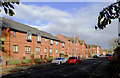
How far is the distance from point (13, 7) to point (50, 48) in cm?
4010

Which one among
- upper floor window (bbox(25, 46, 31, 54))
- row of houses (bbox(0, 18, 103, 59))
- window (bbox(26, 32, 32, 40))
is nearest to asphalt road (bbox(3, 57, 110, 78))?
row of houses (bbox(0, 18, 103, 59))

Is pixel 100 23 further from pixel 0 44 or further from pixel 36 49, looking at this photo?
pixel 36 49

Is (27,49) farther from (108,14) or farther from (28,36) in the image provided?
(108,14)

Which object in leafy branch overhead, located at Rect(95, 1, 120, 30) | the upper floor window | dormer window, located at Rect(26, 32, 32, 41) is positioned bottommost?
the upper floor window

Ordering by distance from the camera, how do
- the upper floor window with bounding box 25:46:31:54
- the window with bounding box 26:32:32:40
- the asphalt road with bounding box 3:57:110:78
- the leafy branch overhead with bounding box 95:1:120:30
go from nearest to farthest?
the leafy branch overhead with bounding box 95:1:120:30 < the asphalt road with bounding box 3:57:110:78 < the upper floor window with bounding box 25:46:31:54 < the window with bounding box 26:32:32:40

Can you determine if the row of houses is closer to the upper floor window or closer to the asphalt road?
the upper floor window

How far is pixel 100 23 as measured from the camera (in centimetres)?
271

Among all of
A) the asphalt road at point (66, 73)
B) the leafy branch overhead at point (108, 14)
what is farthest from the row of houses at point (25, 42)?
the leafy branch overhead at point (108, 14)

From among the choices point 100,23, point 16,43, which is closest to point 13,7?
point 100,23

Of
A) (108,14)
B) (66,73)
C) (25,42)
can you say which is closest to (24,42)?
(25,42)

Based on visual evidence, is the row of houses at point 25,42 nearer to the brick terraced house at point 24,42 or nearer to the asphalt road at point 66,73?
the brick terraced house at point 24,42

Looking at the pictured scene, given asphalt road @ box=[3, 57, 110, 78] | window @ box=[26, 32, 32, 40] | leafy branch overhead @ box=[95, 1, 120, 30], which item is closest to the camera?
leafy branch overhead @ box=[95, 1, 120, 30]

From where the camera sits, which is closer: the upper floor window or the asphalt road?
the asphalt road

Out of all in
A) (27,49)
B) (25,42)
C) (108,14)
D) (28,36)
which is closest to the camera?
(108,14)
